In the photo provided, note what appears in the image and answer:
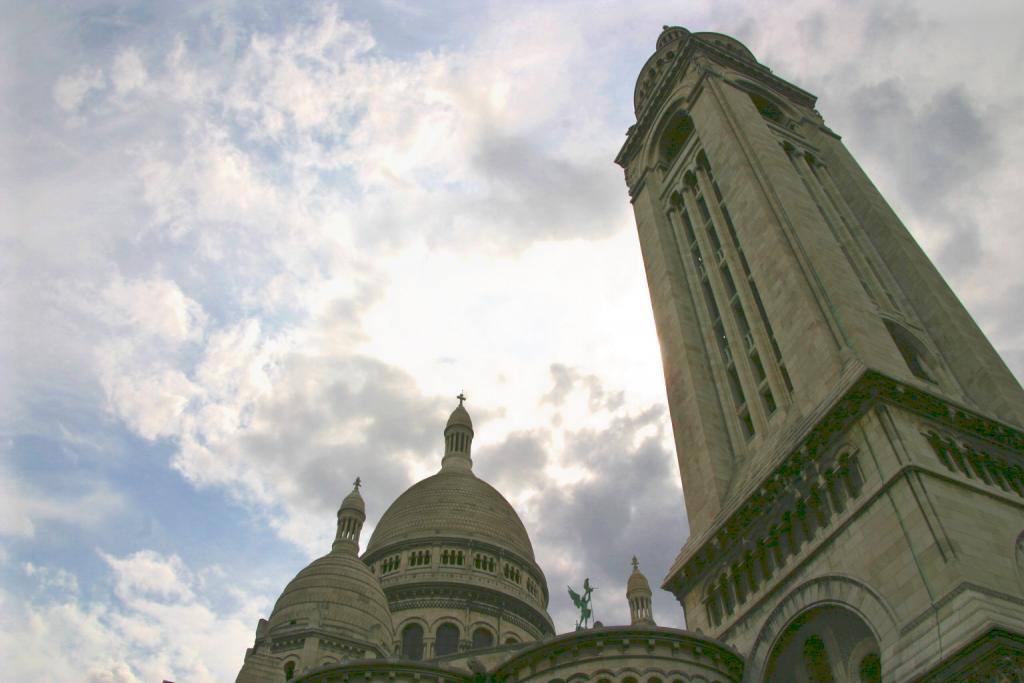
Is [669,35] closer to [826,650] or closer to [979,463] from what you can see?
[979,463]

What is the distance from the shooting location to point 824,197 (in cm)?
A: 2962

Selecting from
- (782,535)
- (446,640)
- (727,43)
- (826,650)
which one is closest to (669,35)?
(727,43)

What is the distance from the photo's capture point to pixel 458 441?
2630 inches

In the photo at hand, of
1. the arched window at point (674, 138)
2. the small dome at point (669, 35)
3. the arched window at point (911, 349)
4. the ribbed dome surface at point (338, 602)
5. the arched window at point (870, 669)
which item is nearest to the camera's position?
the arched window at point (870, 669)

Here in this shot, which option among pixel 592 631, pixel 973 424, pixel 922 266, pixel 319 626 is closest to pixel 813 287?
pixel 973 424

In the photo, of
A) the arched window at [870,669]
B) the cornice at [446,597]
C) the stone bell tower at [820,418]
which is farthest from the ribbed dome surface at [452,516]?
the arched window at [870,669]

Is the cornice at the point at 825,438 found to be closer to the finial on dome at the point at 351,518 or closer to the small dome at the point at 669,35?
the small dome at the point at 669,35

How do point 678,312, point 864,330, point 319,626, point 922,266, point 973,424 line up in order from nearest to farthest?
1. point 973,424
2. point 864,330
3. point 922,266
4. point 678,312
5. point 319,626

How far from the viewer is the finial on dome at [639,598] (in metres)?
45.5

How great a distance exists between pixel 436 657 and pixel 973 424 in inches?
1302

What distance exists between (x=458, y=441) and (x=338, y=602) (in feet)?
96.2

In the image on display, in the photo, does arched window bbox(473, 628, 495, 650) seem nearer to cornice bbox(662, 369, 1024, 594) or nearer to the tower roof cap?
the tower roof cap

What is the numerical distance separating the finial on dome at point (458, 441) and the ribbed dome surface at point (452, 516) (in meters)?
3.06

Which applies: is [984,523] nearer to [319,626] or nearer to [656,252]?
[656,252]
